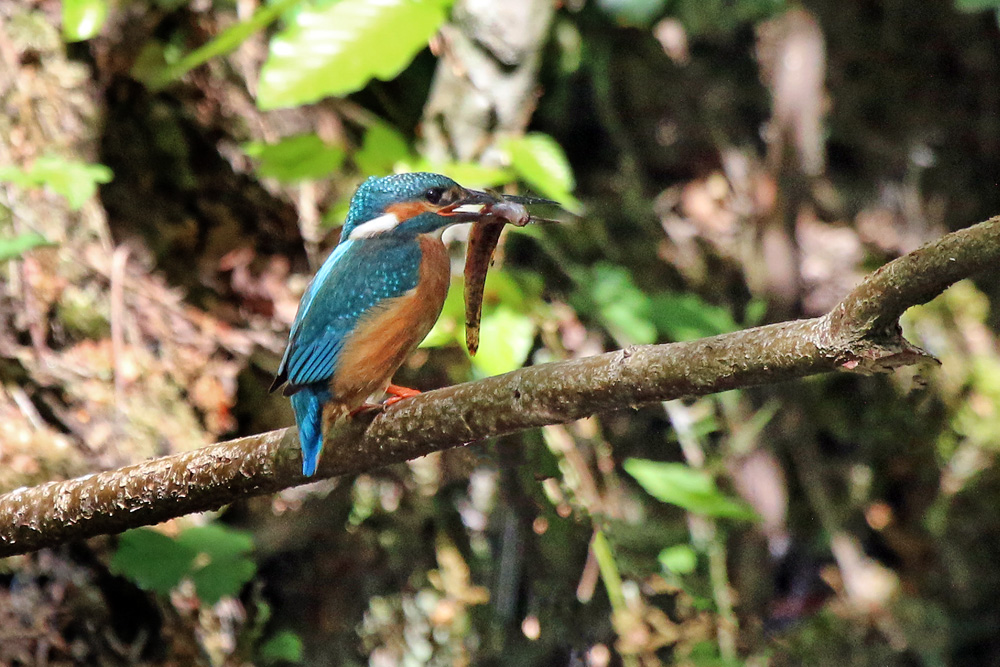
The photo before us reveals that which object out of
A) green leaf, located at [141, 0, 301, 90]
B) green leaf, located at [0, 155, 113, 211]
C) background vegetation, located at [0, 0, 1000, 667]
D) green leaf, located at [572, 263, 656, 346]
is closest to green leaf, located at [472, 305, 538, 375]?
background vegetation, located at [0, 0, 1000, 667]

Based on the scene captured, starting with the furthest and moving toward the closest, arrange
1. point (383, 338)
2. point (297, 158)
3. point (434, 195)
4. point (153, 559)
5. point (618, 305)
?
1. point (618, 305)
2. point (297, 158)
3. point (153, 559)
4. point (434, 195)
5. point (383, 338)

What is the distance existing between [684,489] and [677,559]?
396mm

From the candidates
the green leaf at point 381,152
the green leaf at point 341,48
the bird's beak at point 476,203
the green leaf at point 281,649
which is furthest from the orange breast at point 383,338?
the green leaf at point 281,649

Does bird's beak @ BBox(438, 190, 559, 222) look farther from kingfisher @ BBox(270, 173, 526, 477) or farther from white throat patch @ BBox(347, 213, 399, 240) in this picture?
white throat patch @ BBox(347, 213, 399, 240)

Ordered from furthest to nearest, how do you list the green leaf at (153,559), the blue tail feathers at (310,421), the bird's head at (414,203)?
the green leaf at (153,559), the bird's head at (414,203), the blue tail feathers at (310,421)

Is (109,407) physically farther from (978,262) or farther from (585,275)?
(978,262)

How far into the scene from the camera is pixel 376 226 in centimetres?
201

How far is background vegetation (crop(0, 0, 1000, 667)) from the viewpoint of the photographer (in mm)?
2713

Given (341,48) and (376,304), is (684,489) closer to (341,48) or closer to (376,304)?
(376,304)

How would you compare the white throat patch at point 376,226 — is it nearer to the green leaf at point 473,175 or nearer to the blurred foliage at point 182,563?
the green leaf at point 473,175

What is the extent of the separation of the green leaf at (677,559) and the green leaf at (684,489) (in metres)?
0.29

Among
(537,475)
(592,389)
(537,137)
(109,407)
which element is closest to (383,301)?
(592,389)

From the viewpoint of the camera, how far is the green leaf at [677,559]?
292cm

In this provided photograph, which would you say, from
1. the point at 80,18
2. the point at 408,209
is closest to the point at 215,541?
the point at 408,209
